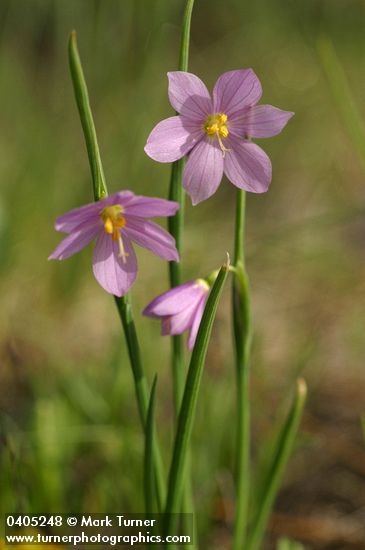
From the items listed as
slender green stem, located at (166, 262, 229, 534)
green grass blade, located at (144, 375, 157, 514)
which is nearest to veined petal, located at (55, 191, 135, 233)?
slender green stem, located at (166, 262, 229, 534)

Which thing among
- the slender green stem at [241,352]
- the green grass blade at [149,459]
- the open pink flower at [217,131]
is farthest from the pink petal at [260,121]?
the green grass blade at [149,459]

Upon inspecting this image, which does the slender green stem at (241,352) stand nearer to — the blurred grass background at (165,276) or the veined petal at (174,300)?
the veined petal at (174,300)

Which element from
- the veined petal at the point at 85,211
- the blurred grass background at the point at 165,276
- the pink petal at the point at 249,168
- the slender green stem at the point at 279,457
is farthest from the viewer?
the blurred grass background at the point at 165,276

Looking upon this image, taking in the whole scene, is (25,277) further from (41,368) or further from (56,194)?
(41,368)

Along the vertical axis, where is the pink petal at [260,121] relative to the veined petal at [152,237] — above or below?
above

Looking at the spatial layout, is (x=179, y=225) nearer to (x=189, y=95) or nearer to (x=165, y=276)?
(x=189, y=95)

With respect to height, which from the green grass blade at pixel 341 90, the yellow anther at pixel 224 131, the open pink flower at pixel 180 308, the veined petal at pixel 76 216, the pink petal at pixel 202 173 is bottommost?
the open pink flower at pixel 180 308

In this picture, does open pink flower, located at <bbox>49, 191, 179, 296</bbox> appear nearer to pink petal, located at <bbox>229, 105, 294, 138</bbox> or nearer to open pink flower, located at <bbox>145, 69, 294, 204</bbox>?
open pink flower, located at <bbox>145, 69, 294, 204</bbox>

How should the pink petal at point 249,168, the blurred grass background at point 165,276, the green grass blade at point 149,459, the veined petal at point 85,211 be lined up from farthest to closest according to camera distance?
the blurred grass background at point 165,276 → the green grass blade at point 149,459 → the pink petal at point 249,168 → the veined petal at point 85,211
